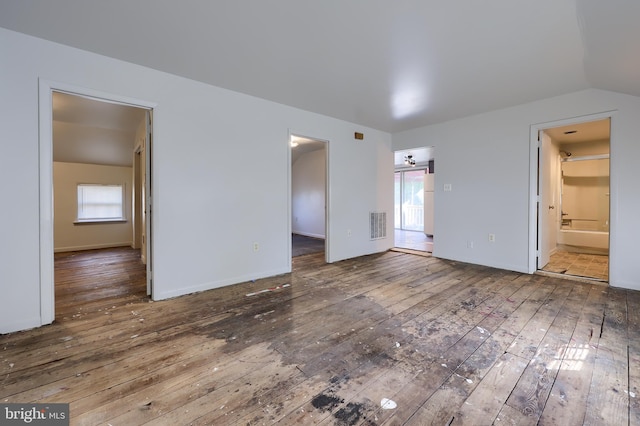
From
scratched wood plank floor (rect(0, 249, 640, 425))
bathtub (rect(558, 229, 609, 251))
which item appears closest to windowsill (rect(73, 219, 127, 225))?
scratched wood plank floor (rect(0, 249, 640, 425))

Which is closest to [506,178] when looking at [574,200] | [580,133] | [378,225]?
[580,133]

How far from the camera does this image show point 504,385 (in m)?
1.54

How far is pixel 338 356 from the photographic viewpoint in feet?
6.00

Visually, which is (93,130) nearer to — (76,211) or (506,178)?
(76,211)

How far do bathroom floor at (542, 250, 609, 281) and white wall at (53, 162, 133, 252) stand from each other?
27.9 ft

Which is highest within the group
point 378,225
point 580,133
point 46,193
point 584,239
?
point 580,133

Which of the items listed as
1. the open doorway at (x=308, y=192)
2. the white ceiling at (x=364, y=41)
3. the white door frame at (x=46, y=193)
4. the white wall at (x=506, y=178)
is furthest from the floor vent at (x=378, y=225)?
the white door frame at (x=46, y=193)

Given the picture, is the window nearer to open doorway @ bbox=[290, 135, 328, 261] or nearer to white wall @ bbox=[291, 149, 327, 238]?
open doorway @ bbox=[290, 135, 328, 261]

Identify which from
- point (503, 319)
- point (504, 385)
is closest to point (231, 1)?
point (504, 385)

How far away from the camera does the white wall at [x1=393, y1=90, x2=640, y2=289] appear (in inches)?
123

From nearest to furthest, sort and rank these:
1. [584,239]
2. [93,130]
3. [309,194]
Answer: [93,130] → [584,239] → [309,194]

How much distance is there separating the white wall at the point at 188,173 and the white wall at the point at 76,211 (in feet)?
14.7

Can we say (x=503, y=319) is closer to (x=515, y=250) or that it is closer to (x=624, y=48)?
(x=515, y=250)

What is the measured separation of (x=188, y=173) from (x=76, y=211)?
473 cm
